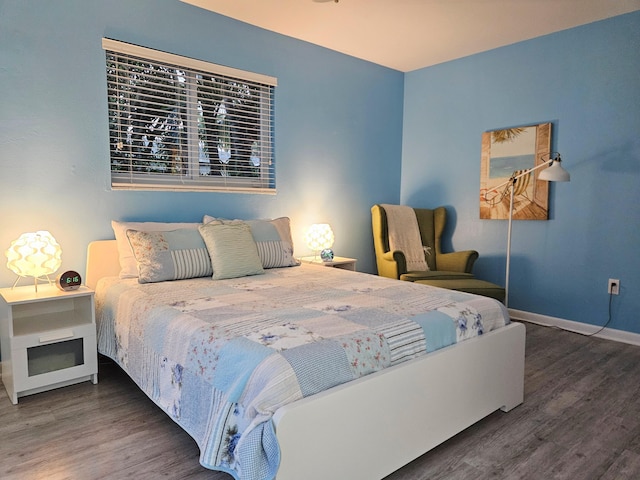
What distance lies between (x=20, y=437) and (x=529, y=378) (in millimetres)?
2707

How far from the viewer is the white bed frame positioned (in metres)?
1.35

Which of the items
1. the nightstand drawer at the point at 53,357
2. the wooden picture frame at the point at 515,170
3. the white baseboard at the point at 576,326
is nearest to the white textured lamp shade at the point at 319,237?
the wooden picture frame at the point at 515,170

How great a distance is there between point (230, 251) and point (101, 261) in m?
0.86

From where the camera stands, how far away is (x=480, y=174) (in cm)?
411

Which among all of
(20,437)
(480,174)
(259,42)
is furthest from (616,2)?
(20,437)

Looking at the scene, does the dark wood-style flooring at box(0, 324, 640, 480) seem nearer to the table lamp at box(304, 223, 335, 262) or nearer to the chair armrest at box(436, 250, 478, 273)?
the chair armrest at box(436, 250, 478, 273)

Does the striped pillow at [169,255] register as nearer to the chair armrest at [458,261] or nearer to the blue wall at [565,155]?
the chair armrest at [458,261]

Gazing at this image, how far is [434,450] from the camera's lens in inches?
73.6

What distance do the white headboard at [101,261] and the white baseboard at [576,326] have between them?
132 inches

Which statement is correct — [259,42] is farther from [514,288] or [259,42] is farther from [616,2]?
[514,288]

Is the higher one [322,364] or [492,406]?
[322,364]

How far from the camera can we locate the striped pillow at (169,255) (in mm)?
2549

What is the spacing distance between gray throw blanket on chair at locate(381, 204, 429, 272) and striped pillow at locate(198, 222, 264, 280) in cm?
167

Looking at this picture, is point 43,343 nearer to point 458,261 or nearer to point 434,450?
point 434,450
